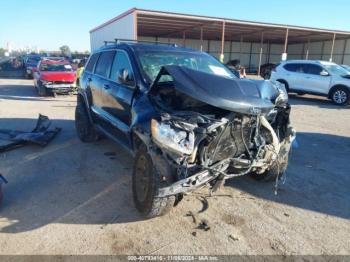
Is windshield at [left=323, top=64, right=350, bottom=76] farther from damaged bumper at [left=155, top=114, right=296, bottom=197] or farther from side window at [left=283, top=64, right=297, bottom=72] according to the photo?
damaged bumper at [left=155, top=114, right=296, bottom=197]

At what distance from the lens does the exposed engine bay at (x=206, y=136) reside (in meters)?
3.06

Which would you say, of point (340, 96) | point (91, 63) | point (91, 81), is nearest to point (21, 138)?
point (91, 81)

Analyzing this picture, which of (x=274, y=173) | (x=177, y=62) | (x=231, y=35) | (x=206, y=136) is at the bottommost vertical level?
(x=274, y=173)

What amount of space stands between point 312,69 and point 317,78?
1.82 ft

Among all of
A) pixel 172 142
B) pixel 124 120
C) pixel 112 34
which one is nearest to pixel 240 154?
pixel 172 142

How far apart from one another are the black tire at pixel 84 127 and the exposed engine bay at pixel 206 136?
290 cm

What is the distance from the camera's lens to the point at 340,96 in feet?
42.5

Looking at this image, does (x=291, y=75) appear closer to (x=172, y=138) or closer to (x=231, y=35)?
(x=172, y=138)

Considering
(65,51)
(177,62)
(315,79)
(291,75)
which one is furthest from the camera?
(65,51)

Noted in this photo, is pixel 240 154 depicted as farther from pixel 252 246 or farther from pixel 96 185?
pixel 96 185

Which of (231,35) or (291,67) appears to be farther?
(231,35)

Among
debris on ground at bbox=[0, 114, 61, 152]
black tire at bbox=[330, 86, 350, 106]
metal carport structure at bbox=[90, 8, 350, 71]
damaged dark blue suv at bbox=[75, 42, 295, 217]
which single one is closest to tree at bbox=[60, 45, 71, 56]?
metal carport structure at bbox=[90, 8, 350, 71]

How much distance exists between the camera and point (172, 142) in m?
3.03

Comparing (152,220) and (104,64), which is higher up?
(104,64)
